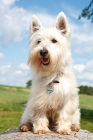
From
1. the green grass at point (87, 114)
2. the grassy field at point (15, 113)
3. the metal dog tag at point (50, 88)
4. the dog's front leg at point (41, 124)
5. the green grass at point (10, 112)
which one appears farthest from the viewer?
the green grass at point (87, 114)

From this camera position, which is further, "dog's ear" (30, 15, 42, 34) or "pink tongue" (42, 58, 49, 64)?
"dog's ear" (30, 15, 42, 34)

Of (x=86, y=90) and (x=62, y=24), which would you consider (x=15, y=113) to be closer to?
(x=62, y=24)

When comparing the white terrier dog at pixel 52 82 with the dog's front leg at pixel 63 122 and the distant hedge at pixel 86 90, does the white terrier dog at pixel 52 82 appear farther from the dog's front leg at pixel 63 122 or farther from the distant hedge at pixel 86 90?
the distant hedge at pixel 86 90

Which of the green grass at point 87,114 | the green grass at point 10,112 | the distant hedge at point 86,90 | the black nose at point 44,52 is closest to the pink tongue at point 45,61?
the black nose at point 44,52

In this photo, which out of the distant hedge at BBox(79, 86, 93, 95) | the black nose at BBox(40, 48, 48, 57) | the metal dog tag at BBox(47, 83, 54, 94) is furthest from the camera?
the distant hedge at BBox(79, 86, 93, 95)

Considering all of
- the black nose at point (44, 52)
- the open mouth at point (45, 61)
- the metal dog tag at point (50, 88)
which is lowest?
the metal dog tag at point (50, 88)

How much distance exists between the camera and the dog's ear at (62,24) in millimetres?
6836

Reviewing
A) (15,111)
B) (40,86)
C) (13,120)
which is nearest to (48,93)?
(40,86)

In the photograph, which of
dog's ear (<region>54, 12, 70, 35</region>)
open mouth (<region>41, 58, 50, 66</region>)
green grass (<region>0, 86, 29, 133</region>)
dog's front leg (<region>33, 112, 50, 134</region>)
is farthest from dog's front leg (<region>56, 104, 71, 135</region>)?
green grass (<region>0, 86, 29, 133</region>)

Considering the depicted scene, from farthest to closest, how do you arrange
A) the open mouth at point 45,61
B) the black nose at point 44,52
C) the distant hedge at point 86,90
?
1. the distant hedge at point 86,90
2. the open mouth at point 45,61
3. the black nose at point 44,52

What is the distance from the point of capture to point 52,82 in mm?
6641

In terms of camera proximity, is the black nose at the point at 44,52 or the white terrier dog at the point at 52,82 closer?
the black nose at the point at 44,52

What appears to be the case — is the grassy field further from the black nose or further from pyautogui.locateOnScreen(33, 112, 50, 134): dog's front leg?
the black nose

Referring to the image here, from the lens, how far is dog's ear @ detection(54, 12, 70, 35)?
22.4ft
